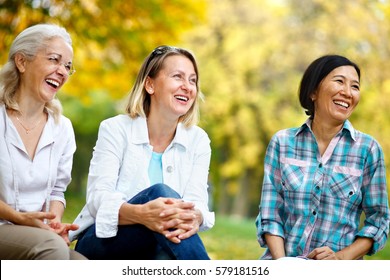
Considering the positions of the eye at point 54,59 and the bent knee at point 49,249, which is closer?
the bent knee at point 49,249

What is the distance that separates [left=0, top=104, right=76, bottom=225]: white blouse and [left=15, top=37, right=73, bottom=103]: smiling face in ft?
0.44

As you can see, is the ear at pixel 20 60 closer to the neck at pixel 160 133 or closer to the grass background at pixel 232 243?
the neck at pixel 160 133

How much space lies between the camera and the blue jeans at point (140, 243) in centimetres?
247

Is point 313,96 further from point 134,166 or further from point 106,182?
point 106,182

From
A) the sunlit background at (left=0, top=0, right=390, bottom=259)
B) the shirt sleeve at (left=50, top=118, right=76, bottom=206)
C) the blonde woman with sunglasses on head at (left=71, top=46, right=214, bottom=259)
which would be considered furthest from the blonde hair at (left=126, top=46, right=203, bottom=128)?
the sunlit background at (left=0, top=0, right=390, bottom=259)

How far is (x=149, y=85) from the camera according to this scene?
296cm

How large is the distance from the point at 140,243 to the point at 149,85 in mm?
806

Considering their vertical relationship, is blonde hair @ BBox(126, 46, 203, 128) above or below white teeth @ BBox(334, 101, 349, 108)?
above

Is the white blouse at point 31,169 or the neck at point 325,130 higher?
the neck at point 325,130

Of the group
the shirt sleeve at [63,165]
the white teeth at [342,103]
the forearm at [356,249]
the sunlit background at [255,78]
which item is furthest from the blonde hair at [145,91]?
the sunlit background at [255,78]

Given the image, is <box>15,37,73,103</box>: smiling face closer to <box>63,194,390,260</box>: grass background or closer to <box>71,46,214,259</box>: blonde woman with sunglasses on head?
<box>71,46,214,259</box>: blonde woman with sunglasses on head

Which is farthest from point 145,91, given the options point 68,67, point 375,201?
point 375,201

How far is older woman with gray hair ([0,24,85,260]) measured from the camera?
8.47 feet
